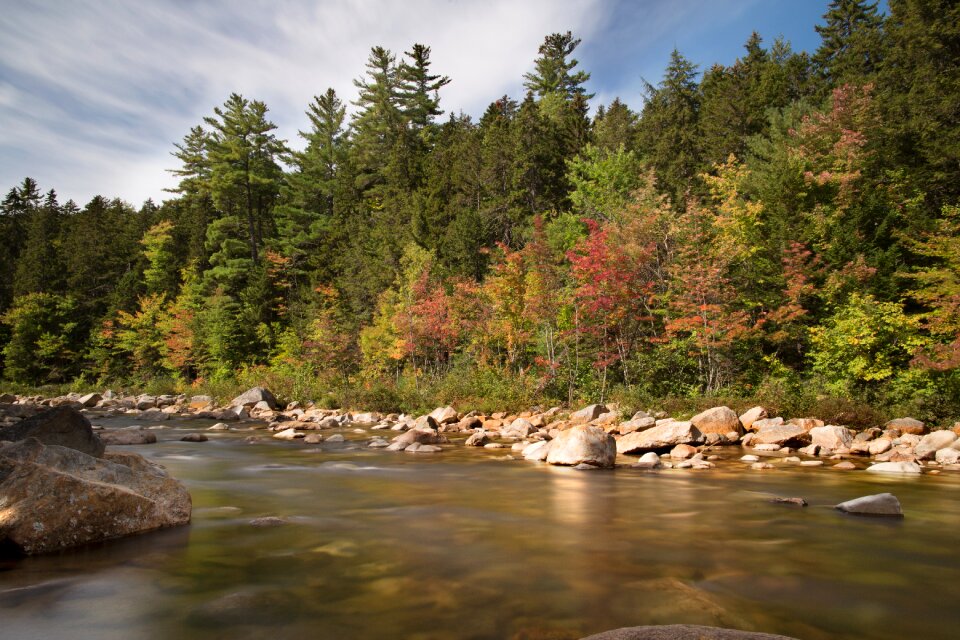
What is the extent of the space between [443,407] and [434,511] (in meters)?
14.7

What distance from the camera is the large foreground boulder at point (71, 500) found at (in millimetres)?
4797

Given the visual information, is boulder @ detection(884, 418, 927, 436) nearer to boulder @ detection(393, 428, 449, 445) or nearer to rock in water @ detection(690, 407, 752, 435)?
rock in water @ detection(690, 407, 752, 435)

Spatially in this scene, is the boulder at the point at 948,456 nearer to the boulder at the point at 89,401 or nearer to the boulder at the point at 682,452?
the boulder at the point at 682,452

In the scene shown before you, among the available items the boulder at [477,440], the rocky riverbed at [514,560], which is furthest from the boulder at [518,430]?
the rocky riverbed at [514,560]

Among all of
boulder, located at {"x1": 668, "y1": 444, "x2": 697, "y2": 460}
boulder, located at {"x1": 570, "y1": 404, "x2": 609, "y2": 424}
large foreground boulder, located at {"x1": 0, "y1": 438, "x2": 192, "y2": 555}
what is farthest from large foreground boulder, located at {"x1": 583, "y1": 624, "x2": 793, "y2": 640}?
boulder, located at {"x1": 570, "y1": 404, "x2": 609, "y2": 424}

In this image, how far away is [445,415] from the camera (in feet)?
65.0

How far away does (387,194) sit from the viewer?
1647 inches

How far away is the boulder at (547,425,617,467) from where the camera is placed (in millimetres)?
10273

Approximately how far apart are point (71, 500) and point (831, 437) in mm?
14596

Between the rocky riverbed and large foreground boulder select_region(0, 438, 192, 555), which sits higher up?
large foreground boulder select_region(0, 438, 192, 555)

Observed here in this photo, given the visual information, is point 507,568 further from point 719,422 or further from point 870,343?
point 870,343

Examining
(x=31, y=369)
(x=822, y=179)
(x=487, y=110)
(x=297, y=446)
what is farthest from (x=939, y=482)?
(x=31, y=369)

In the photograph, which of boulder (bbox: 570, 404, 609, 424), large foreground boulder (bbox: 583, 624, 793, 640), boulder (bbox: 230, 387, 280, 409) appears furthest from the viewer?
boulder (bbox: 230, 387, 280, 409)

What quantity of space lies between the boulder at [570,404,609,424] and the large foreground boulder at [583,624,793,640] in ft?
47.1
